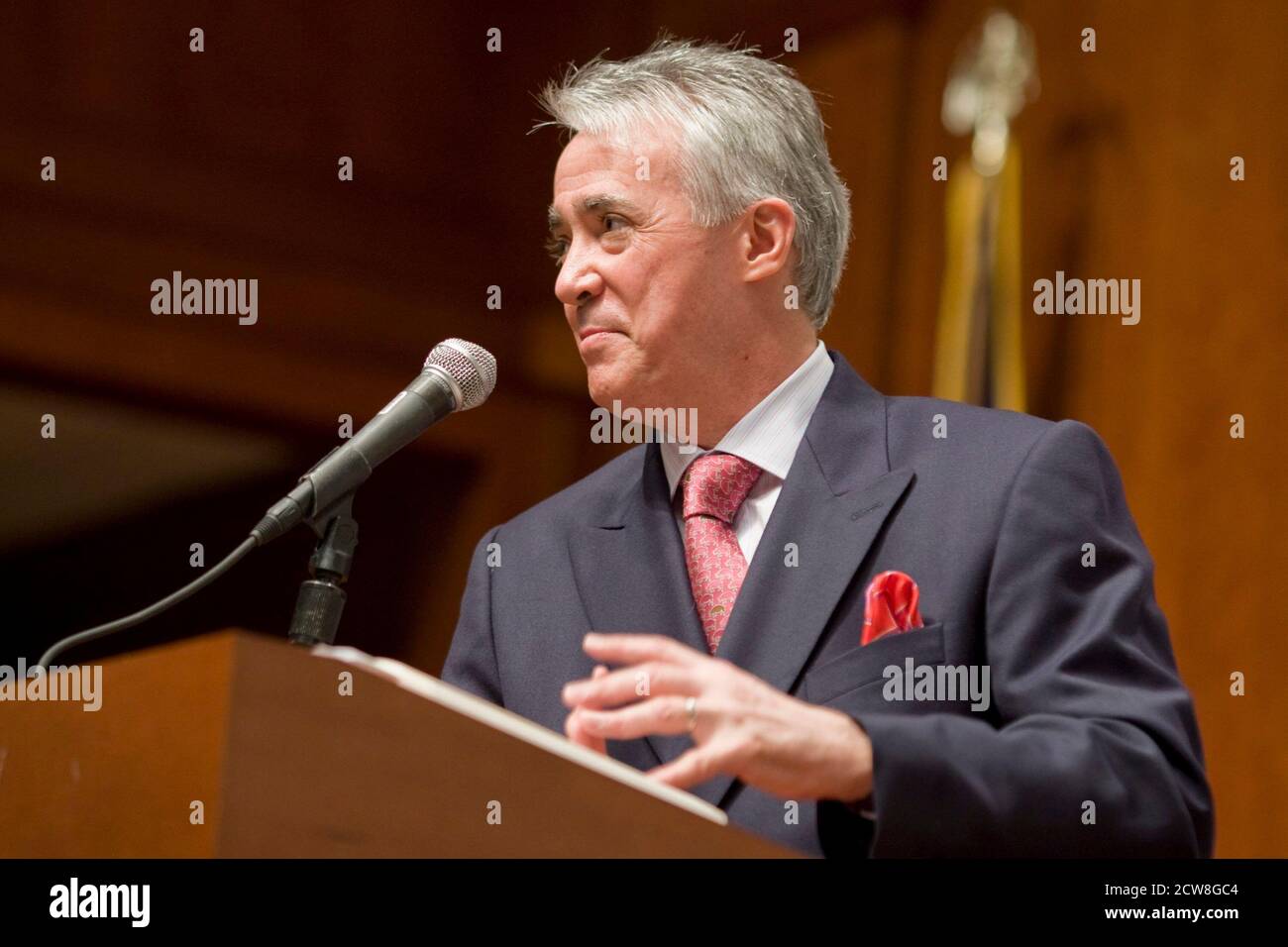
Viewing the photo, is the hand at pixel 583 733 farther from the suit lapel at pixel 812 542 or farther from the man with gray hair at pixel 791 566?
the suit lapel at pixel 812 542

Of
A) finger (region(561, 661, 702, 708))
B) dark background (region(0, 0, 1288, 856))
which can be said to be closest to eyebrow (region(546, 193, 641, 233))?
finger (region(561, 661, 702, 708))

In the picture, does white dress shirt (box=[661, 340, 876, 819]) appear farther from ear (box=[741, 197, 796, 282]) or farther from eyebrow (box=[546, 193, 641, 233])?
eyebrow (box=[546, 193, 641, 233])

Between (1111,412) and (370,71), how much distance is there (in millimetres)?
2199

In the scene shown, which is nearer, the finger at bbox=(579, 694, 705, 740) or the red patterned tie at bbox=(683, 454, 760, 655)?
the finger at bbox=(579, 694, 705, 740)

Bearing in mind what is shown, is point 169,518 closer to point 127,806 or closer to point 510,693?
point 510,693

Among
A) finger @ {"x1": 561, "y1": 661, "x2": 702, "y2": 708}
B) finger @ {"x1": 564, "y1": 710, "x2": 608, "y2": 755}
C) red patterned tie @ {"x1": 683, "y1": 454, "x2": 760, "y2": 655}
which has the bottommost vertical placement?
finger @ {"x1": 564, "y1": 710, "x2": 608, "y2": 755}

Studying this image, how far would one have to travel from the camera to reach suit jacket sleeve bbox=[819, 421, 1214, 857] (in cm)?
143

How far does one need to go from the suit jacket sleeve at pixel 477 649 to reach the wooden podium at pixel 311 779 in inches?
33.1

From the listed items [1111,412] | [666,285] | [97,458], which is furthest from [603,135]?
[97,458]

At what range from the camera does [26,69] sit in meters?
4.23

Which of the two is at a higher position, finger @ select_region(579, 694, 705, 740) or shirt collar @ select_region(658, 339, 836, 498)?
shirt collar @ select_region(658, 339, 836, 498)

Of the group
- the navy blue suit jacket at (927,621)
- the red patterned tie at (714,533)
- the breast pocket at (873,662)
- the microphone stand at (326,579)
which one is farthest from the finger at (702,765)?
the red patterned tie at (714,533)

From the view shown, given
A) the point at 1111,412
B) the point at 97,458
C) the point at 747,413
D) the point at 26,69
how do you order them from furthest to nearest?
the point at 97,458
the point at 26,69
the point at 1111,412
the point at 747,413

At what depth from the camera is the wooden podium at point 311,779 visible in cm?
114
